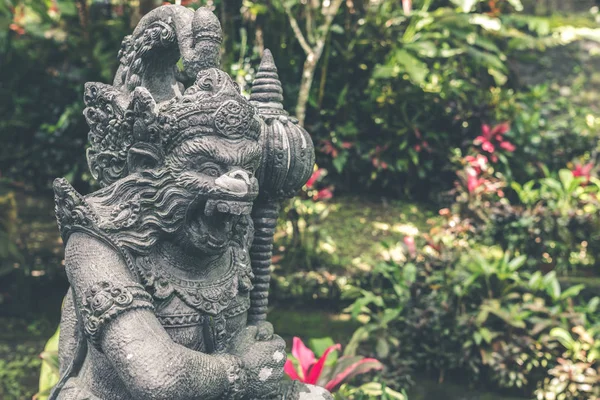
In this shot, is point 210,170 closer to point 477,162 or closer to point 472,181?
point 472,181

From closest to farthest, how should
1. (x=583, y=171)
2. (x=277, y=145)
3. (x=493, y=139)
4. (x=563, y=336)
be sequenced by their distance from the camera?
(x=277, y=145)
(x=563, y=336)
(x=583, y=171)
(x=493, y=139)

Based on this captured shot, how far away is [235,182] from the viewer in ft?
6.76

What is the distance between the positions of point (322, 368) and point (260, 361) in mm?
1631

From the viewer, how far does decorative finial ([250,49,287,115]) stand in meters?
2.38

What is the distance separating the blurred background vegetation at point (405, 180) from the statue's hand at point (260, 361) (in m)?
2.25

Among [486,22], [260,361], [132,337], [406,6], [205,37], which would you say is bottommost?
[260,361]

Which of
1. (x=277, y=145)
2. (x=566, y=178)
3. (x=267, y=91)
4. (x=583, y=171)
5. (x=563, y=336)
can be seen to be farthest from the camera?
(x=583, y=171)

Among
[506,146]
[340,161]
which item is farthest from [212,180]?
[506,146]

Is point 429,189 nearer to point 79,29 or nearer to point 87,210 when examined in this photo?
point 79,29

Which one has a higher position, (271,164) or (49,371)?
(271,164)

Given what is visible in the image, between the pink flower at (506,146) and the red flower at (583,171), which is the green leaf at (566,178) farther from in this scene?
the pink flower at (506,146)

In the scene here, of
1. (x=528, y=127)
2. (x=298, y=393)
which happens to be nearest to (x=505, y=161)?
(x=528, y=127)

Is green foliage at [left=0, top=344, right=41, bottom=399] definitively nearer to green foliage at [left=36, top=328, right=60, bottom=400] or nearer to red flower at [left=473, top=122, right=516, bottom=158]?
green foliage at [left=36, top=328, right=60, bottom=400]

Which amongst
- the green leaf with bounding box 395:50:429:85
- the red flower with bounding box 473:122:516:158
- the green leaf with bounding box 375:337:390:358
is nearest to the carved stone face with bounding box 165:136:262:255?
the green leaf with bounding box 375:337:390:358
